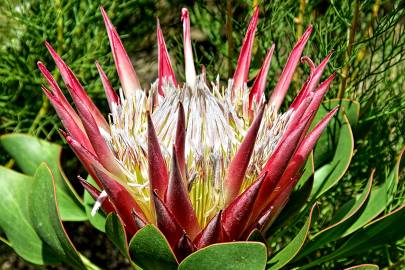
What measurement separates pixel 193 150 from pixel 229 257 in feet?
0.67

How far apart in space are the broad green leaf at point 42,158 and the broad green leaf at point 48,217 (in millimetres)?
135

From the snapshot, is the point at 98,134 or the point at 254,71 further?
the point at 254,71

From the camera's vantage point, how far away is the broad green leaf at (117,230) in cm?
94

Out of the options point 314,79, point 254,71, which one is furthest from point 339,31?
point 314,79

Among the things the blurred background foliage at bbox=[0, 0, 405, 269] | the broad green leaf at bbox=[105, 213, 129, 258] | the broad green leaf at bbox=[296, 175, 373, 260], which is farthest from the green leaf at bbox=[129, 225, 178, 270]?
the blurred background foliage at bbox=[0, 0, 405, 269]

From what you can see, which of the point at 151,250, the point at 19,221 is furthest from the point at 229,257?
the point at 19,221

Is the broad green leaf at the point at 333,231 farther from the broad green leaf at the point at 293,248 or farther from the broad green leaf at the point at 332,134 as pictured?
the broad green leaf at the point at 332,134

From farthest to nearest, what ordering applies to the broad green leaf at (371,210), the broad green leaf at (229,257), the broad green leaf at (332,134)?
the broad green leaf at (332,134) < the broad green leaf at (371,210) < the broad green leaf at (229,257)

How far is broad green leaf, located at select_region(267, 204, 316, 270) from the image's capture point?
3.19ft

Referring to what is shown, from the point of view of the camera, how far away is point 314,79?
105 cm

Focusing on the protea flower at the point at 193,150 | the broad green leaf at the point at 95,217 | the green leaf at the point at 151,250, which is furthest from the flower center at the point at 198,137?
the broad green leaf at the point at 95,217

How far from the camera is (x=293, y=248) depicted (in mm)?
1002

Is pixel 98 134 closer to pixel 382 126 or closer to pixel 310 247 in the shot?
pixel 310 247

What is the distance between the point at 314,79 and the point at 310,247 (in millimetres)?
273
